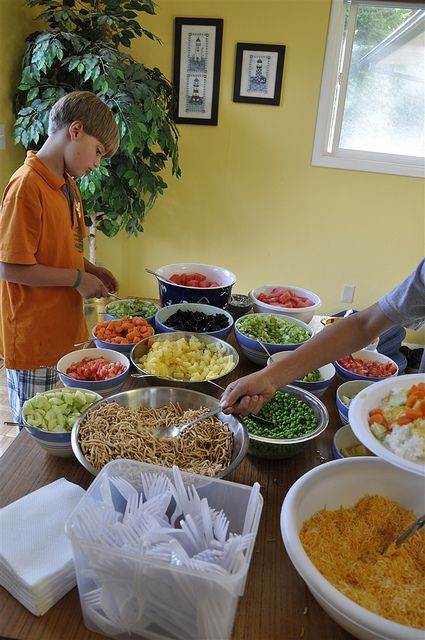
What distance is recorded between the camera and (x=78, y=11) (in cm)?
319

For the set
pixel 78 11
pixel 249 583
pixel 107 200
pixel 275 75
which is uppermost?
pixel 78 11

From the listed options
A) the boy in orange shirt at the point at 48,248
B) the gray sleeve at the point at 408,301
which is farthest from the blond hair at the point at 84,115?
the gray sleeve at the point at 408,301

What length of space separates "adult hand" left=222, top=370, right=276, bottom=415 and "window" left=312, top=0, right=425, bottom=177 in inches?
114

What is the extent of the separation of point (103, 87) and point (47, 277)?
58.7 inches

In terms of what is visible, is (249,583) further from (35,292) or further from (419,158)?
(419,158)

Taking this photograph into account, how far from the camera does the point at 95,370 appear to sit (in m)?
1.49

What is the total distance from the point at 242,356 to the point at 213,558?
1.10m

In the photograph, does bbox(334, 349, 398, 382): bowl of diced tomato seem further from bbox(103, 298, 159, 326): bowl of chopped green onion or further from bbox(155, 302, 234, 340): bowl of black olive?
bbox(103, 298, 159, 326): bowl of chopped green onion

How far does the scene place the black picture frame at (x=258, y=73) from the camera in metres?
3.45

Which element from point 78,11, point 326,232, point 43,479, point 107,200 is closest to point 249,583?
point 43,479

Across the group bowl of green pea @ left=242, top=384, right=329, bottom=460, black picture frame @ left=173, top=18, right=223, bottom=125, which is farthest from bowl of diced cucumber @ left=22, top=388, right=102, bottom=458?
black picture frame @ left=173, top=18, right=223, bottom=125

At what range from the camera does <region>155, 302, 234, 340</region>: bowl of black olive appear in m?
1.84

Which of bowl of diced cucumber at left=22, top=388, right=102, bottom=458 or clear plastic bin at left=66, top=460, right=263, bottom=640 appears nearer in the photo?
clear plastic bin at left=66, top=460, right=263, bottom=640

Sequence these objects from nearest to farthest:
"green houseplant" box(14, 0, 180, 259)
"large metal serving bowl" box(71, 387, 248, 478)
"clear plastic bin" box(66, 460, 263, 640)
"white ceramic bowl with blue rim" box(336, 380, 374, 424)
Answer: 1. "clear plastic bin" box(66, 460, 263, 640)
2. "large metal serving bowl" box(71, 387, 248, 478)
3. "white ceramic bowl with blue rim" box(336, 380, 374, 424)
4. "green houseplant" box(14, 0, 180, 259)
